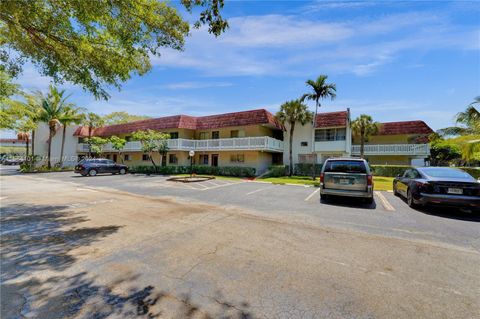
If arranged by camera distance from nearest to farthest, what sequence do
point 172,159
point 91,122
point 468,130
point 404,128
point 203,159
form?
point 468,130
point 404,128
point 203,159
point 172,159
point 91,122

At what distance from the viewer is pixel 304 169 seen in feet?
81.0

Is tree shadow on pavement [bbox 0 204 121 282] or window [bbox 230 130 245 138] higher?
window [bbox 230 130 245 138]

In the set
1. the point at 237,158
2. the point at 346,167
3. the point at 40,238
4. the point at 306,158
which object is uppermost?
the point at 306,158

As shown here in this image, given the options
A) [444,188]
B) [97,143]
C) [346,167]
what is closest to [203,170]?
[97,143]

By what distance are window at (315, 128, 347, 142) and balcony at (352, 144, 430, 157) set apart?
198 inches

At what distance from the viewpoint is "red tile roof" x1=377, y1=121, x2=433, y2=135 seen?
1018 inches

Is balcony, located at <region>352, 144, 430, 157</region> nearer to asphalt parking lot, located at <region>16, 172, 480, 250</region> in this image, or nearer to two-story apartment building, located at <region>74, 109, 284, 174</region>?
two-story apartment building, located at <region>74, 109, 284, 174</region>

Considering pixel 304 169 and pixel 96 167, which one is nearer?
pixel 96 167

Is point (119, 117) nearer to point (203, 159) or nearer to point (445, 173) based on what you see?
point (203, 159)

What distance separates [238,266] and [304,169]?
71.9ft

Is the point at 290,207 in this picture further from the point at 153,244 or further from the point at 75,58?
the point at 75,58

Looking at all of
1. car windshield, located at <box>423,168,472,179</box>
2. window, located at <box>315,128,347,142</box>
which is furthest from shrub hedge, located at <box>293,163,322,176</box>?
car windshield, located at <box>423,168,472,179</box>

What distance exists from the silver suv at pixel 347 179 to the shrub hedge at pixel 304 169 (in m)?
14.4

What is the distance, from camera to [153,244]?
4.94 m
